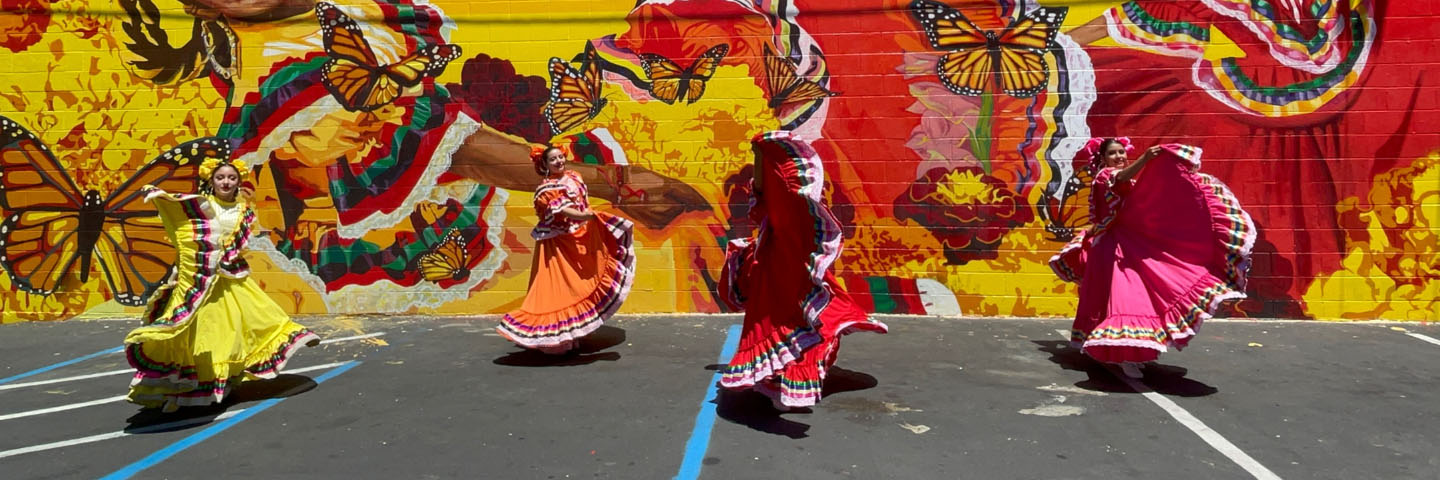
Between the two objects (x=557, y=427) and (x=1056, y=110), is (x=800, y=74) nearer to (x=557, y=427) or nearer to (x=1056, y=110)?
(x=1056, y=110)

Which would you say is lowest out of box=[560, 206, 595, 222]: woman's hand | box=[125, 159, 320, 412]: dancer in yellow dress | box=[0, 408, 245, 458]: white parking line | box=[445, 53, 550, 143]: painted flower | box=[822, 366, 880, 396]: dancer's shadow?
box=[0, 408, 245, 458]: white parking line

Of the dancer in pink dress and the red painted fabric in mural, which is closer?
the dancer in pink dress

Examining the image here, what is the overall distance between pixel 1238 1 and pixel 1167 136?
1264 mm

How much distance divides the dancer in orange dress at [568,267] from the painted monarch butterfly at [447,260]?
1908mm

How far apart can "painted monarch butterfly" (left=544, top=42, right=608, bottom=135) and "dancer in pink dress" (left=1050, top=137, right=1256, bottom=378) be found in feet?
14.2

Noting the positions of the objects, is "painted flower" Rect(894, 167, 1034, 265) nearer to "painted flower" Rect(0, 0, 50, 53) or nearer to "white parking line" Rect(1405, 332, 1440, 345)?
"white parking line" Rect(1405, 332, 1440, 345)

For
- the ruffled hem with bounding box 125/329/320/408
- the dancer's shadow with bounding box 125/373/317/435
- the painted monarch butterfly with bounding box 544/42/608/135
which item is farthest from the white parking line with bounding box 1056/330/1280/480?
the ruffled hem with bounding box 125/329/320/408

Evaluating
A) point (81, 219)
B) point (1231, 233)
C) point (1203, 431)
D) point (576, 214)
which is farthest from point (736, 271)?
point (81, 219)

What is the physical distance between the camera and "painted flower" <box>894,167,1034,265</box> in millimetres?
7559

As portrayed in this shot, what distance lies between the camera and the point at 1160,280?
16.9 feet

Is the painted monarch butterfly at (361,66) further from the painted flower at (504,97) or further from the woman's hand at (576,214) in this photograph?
the woman's hand at (576,214)

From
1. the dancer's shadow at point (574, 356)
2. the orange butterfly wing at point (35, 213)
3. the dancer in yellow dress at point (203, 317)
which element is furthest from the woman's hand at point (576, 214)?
the orange butterfly wing at point (35, 213)

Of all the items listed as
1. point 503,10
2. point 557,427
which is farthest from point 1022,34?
point 557,427

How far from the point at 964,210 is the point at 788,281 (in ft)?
11.4
